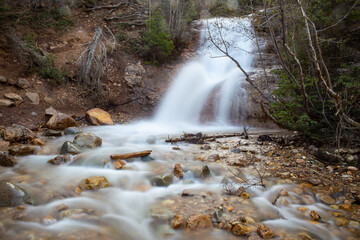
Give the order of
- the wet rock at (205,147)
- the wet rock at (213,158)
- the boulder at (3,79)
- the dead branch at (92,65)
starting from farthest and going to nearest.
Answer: the dead branch at (92,65) → the boulder at (3,79) → the wet rock at (205,147) → the wet rock at (213,158)

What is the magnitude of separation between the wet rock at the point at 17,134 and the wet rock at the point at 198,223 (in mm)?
4284

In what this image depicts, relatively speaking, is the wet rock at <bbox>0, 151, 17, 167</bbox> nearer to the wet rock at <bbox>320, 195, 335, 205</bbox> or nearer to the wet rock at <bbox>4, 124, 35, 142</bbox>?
the wet rock at <bbox>4, 124, 35, 142</bbox>

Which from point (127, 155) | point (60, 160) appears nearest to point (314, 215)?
point (127, 155)

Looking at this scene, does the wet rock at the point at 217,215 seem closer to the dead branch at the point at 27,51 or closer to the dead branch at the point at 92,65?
the dead branch at the point at 92,65

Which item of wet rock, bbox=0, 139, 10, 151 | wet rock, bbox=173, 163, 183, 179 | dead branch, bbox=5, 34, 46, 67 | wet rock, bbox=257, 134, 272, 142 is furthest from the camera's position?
dead branch, bbox=5, 34, 46, 67

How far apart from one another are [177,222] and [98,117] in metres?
5.28

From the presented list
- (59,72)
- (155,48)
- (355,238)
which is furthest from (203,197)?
(155,48)

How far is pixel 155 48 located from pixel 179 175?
22.9 ft

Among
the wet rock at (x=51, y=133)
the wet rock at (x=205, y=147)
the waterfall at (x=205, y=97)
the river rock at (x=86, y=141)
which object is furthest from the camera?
the waterfall at (x=205, y=97)

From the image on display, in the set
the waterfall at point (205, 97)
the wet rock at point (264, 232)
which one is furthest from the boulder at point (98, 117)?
the wet rock at point (264, 232)

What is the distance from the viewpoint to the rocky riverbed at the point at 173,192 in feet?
7.01

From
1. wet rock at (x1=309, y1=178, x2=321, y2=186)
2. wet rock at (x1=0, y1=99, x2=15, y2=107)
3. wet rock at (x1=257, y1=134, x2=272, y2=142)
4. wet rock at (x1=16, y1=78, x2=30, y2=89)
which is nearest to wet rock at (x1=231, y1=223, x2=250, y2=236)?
wet rock at (x1=309, y1=178, x2=321, y2=186)

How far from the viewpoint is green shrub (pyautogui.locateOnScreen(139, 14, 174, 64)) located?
8664mm

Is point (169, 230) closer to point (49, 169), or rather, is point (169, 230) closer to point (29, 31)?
point (49, 169)
